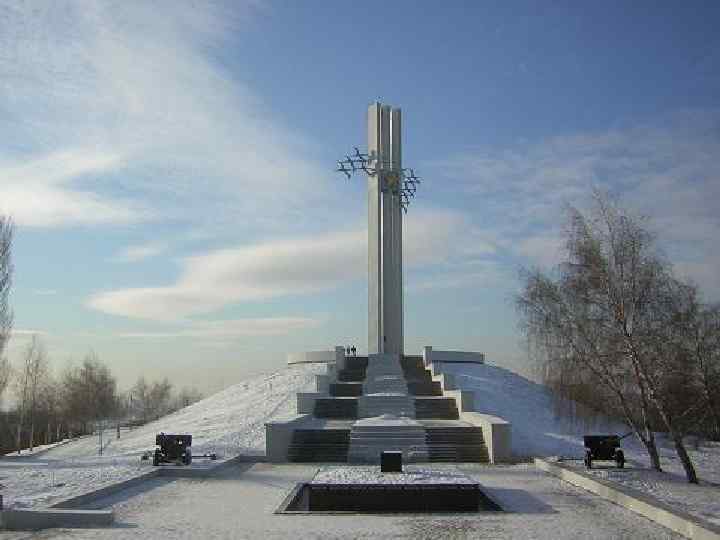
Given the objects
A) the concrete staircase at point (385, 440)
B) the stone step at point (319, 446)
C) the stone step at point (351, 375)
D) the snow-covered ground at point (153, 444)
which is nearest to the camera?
the snow-covered ground at point (153, 444)

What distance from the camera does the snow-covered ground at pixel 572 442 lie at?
1270 cm

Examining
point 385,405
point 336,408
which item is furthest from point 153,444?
point 385,405

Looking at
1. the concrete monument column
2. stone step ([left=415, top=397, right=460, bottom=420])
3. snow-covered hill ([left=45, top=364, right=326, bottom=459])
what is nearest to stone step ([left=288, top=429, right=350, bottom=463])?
snow-covered hill ([left=45, top=364, right=326, bottom=459])

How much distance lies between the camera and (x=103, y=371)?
52781 mm

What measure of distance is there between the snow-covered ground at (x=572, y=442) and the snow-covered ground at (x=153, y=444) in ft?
20.5

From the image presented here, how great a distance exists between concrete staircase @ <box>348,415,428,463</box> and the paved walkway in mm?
4871

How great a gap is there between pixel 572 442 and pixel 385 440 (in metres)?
5.26

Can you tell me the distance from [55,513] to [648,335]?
33.6 ft

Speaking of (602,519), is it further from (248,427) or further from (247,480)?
(248,427)

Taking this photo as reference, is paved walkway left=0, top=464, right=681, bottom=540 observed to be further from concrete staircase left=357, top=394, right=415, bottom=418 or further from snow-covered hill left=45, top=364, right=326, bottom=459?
concrete staircase left=357, top=394, right=415, bottom=418

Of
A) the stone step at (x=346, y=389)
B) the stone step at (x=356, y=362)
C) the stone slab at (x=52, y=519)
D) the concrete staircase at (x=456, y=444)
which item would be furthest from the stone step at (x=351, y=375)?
the stone slab at (x=52, y=519)

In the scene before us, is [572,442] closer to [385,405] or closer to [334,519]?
[385,405]

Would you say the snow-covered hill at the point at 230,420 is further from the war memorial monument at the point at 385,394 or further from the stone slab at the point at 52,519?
the stone slab at the point at 52,519

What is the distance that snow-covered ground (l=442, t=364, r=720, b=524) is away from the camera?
1270 cm
